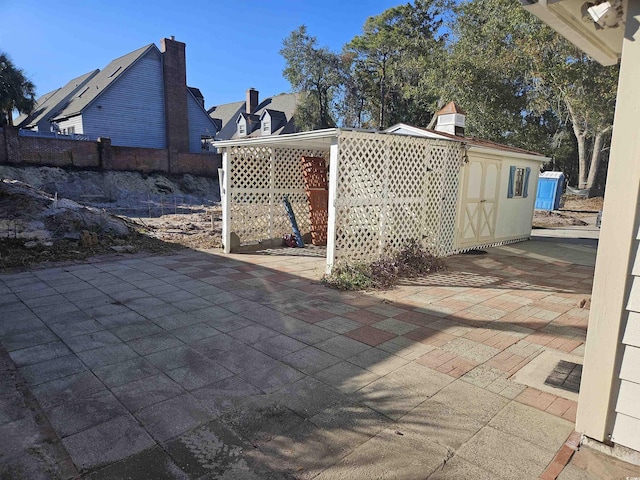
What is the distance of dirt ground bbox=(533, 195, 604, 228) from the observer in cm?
1494

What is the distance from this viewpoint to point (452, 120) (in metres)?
9.30

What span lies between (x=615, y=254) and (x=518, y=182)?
26.8 feet

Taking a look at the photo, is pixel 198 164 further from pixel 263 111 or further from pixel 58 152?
pixel 263 111

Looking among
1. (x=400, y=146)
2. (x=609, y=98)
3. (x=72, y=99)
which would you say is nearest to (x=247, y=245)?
(x=400, y=146)

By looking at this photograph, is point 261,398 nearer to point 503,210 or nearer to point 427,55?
point 503,210

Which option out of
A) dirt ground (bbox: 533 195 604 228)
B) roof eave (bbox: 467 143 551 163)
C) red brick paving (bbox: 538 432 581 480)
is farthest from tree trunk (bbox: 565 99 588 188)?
red brick paving (bbox: 538 432 581 480)

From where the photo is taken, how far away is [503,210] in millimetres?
9016

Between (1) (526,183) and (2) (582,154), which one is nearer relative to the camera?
(1) (526,183)

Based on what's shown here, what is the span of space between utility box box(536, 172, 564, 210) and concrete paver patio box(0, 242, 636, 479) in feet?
51.1

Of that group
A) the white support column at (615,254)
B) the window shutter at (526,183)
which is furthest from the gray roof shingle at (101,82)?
the white support column at (615,254)

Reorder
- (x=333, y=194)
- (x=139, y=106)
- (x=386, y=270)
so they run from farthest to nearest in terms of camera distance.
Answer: (x=139, y=106) < (x=386, y=270) < (x=333, y=194)

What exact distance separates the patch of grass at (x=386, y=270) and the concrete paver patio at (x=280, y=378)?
12.9 inches

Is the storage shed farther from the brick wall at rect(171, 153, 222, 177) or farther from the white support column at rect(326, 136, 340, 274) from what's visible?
the brick wall at rect(171, 153, 222, 177)

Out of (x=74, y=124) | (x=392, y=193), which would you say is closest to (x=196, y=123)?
(x=74, y=124)
